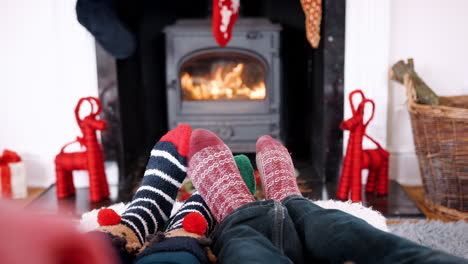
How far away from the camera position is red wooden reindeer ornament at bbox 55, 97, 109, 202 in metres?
1.57

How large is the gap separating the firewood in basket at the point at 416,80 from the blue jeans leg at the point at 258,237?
3.08 feet

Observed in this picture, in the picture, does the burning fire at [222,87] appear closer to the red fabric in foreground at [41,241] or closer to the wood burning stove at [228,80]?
the wood burning stove at [228,80]

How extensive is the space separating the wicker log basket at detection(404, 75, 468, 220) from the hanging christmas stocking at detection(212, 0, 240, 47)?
2.01 feet

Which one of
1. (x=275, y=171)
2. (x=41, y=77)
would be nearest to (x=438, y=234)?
(x=275, y=171)

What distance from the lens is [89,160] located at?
1.57 metres

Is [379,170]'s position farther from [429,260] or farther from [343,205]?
[429,260]

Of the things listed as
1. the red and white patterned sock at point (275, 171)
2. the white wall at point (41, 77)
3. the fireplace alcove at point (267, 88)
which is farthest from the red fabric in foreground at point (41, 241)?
the white wall at point (41, 77)

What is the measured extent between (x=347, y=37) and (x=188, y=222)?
3.65 ft

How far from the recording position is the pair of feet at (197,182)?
0.87 m

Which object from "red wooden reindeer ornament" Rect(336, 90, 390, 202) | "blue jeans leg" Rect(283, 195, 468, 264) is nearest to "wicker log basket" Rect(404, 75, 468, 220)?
"red wooden reindeer ornament" Rect(336, 90, 390, 202)

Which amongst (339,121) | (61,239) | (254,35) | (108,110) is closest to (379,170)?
(339,121)

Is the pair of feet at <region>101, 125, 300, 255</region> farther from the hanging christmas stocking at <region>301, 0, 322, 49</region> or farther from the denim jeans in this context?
the hanging christmas stocking at <region>301, 0, 322, 49</region>

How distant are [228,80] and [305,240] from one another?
1368 mm

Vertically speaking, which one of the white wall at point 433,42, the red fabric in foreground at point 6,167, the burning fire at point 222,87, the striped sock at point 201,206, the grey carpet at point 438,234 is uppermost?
the white wall at point 433,42
